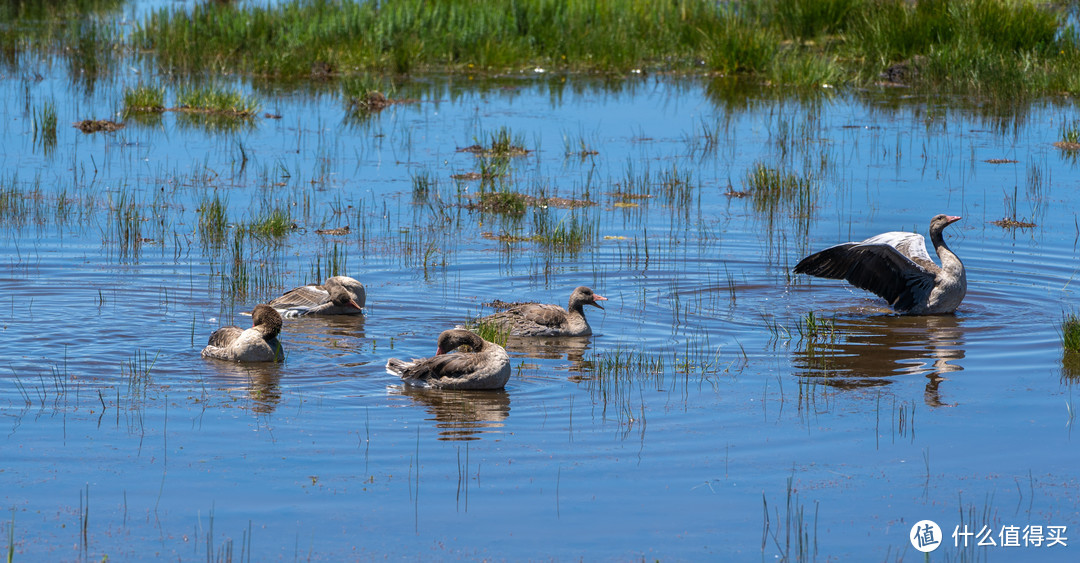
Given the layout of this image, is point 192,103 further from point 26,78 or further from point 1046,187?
point 1046,187

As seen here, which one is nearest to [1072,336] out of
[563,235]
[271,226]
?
[563,235]

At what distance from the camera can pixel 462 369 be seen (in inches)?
356

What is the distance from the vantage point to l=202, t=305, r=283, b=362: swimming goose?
31.3 ft

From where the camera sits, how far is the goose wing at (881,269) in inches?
461

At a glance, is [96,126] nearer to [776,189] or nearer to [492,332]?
[776,189]

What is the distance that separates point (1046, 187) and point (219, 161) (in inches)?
425

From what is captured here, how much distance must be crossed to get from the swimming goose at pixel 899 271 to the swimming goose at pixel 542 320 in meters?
2.37

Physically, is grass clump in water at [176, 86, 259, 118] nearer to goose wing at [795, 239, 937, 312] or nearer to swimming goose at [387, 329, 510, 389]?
goose wing at [795, 239, 937, 312]

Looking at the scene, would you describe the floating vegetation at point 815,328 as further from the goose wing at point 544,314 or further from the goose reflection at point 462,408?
the goose reflection at point 462,408

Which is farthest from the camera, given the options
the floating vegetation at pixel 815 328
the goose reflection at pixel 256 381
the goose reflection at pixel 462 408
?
the floating vegetation at pixel 815 328

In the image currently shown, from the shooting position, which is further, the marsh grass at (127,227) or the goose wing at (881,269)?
the marsh grass at (127,227)

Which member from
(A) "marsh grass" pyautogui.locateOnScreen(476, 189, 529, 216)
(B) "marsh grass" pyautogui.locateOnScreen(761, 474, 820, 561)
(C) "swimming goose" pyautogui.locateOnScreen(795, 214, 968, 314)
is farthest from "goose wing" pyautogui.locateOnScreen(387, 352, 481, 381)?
(A) "marsh grass" pyautogui.locateOnScreen(476, 189, 529, 216)

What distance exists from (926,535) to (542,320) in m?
4.71

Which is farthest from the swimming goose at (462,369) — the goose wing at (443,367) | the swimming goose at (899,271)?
the swimming goose at (899,271)
